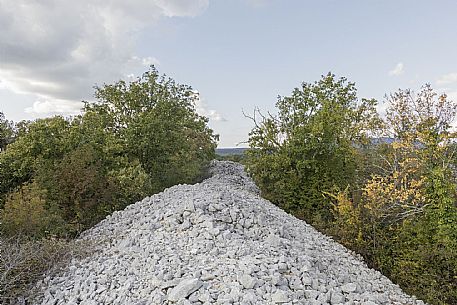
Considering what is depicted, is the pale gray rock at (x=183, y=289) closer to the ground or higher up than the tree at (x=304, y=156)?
closer to the ground

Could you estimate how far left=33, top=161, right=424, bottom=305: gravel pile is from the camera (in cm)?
504

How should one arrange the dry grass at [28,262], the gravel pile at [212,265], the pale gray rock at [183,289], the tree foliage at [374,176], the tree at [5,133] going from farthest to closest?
the tree at [5,133]
the tree foliage at [374,176]
the dry grass at [28,262]
the gravel pile at [212,265]
the pale gray rock at [183,289]

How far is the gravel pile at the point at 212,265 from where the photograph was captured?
504 cm

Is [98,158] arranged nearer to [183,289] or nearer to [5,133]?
[5,133]

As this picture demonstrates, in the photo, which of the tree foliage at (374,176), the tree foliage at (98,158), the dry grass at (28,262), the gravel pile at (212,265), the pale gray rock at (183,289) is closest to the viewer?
the pale gray rock at (183,289)

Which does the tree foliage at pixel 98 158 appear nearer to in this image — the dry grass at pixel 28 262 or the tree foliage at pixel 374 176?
the dry grass at pixel 28 262

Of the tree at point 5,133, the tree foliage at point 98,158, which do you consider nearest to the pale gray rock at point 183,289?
the tree foliage at point 98,158

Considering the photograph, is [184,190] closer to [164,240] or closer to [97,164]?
[97,164]

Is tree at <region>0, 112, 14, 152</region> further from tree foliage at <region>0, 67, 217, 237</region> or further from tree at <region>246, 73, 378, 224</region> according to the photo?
tree at <region>246, 73, 378, 224</region>

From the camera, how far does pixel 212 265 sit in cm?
567

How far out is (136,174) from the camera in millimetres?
11539

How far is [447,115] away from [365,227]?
3468mm

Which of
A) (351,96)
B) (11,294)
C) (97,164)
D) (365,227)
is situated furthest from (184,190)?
(351,96)

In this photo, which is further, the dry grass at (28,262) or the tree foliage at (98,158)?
the tree foliage at (98,158)
